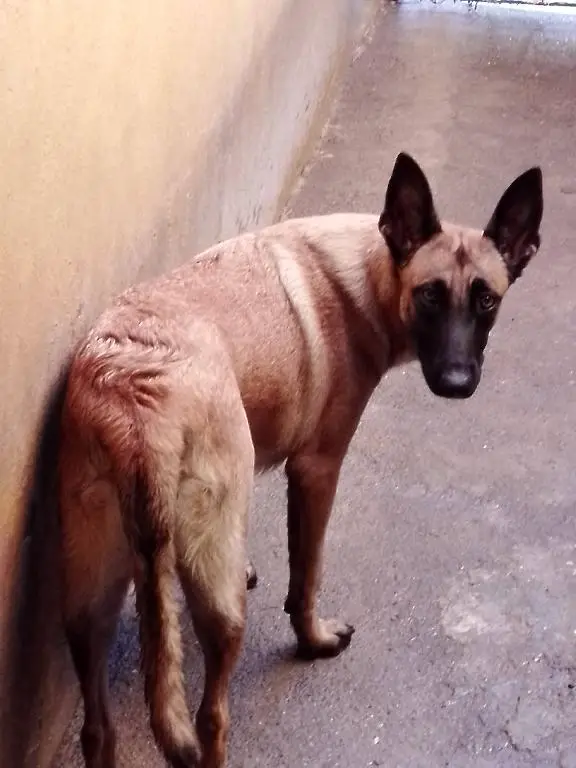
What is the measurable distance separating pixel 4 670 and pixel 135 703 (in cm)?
55

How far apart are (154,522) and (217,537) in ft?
0.61

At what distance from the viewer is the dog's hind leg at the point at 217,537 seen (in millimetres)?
1732

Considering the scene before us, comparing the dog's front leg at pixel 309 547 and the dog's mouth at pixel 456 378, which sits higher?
the dog's mouth at pixel 456 378

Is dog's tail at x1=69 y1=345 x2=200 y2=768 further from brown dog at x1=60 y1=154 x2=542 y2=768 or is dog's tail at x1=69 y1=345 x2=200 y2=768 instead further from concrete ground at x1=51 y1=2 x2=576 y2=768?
concrete ground at x1=51 y1=2 x2=576 y2=768

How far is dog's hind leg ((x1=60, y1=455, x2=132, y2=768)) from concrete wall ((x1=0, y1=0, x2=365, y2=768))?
0.09 metres

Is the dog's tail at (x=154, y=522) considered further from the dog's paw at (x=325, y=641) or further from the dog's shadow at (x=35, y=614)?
the dog's paw at (x=325, y=641)

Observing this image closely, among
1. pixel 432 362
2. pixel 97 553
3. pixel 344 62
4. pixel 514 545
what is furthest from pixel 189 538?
pixel 344 62

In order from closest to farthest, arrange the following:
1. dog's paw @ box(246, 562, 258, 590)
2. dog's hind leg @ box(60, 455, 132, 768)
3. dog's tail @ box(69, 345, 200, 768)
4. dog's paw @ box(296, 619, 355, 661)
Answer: dog's tail @ box(69, 345, 200, 768) → dog's hind leg @ box(60, 455, 132, 768) → dog's paw @ box(296, 619, 355, 661) → dog's paw @ box(246, 562, 258, 590)

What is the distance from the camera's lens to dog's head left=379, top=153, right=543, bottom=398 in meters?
2.14

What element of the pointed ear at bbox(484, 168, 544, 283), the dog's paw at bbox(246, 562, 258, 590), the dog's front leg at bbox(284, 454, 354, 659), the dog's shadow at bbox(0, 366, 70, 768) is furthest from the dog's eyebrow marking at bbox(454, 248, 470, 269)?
the dog's paw at bbox(246, 562, 258, 590)

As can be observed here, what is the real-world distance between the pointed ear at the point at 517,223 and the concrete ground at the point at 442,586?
0.91 metres

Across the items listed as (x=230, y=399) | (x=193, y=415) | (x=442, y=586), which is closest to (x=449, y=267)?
(x=230, y=399)

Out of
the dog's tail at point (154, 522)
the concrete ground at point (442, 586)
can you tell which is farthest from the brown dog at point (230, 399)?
the concrete ground at point (442, 586)

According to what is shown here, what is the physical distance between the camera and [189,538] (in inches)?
68.4
